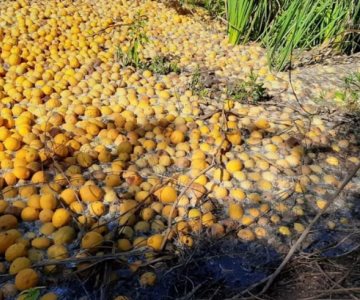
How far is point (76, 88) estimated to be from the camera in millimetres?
2287

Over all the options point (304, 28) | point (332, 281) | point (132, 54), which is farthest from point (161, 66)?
point (332, 281)

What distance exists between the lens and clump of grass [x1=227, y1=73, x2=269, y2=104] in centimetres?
235

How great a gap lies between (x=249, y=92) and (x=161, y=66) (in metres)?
0.57

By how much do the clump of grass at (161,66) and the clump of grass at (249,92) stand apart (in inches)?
14.9

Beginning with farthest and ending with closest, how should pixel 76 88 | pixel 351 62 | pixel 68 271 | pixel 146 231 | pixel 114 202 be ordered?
pixel 351 62
pixel 76 88
pixel 114 202
pixel 146 231
pixel 68 271

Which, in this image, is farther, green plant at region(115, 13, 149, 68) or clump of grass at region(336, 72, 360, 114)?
green plant at region(115, 13, 149, 68)

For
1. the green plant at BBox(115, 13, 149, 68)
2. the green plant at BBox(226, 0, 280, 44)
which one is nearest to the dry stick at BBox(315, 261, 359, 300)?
the green plant at BBox(115, 13, 149, 68)

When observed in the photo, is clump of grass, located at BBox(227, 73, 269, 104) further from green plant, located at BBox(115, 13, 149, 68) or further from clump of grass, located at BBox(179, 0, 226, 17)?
clump of grass, located at BBox(179, 0, 226, 17)

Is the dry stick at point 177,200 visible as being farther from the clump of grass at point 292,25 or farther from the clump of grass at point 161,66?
the clump of grass at point 292,25

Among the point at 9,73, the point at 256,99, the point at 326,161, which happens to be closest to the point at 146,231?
the point at 326,161

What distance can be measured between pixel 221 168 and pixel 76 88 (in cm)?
96

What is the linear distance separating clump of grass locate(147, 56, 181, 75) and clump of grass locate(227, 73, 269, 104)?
0.38 metres

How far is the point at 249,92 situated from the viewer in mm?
2377

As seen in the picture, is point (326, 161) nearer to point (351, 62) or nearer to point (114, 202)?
point (114, 202)
